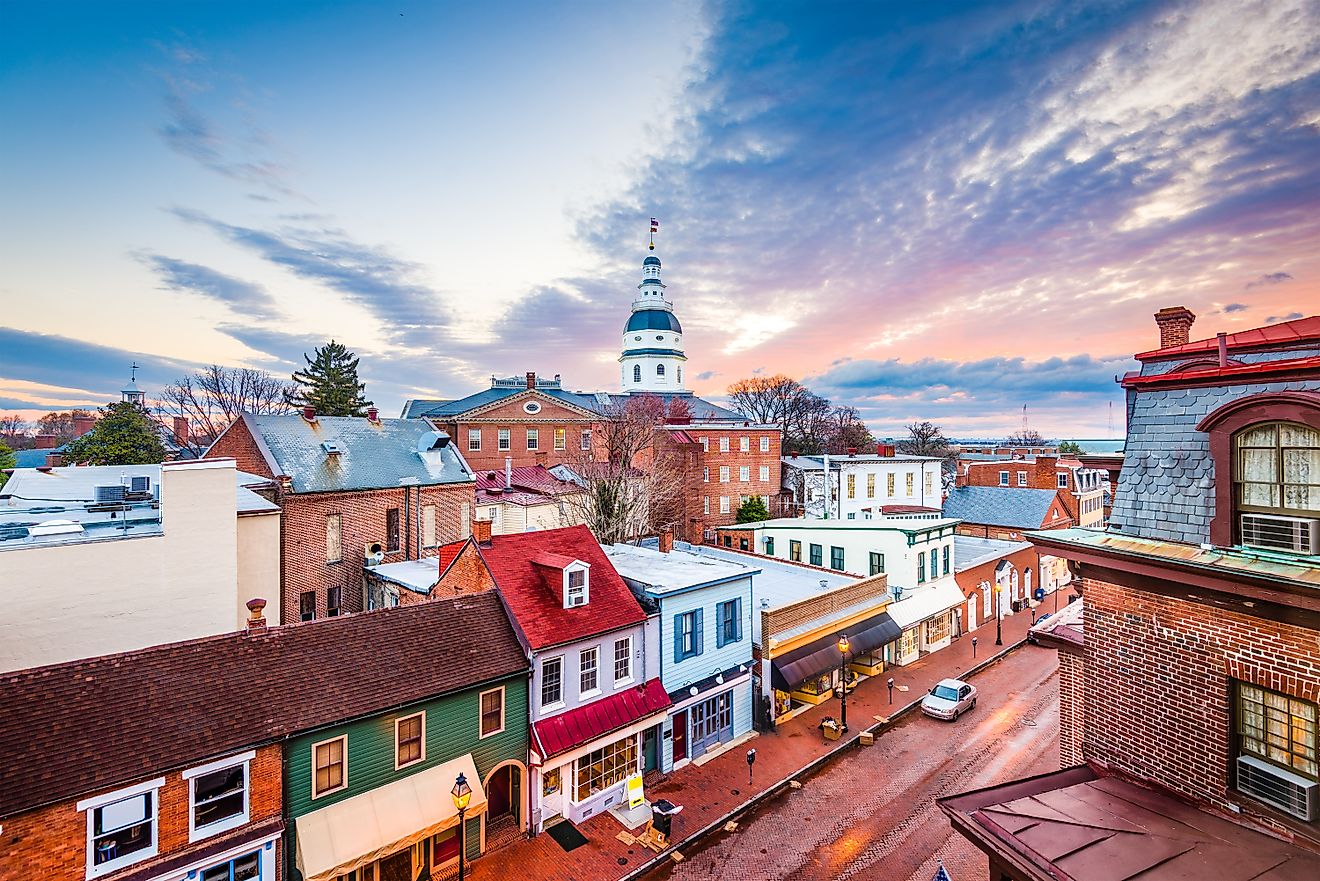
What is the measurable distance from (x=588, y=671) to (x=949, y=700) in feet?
46.5

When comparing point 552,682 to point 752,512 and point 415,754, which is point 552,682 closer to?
point 415,754

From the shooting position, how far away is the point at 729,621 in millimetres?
19578

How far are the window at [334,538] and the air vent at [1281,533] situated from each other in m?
29.4

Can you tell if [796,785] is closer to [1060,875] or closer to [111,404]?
[1060,875]

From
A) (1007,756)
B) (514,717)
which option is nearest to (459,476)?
(514,717)

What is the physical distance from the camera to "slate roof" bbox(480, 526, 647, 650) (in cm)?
1570

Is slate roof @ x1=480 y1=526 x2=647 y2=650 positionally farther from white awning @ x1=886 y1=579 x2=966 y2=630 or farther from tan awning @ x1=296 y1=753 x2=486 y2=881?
white awning @ x1=886 y1=579 x2=966 y2=630

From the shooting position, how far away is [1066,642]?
9352mm

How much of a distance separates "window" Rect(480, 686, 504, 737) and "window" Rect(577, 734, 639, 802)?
2.61m

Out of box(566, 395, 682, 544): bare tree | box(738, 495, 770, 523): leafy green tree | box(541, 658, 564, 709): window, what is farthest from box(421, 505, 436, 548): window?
box(738, 495, 770, 523): leafy green tree

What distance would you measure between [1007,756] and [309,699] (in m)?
19.9

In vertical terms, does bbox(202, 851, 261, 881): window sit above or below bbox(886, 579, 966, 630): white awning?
below

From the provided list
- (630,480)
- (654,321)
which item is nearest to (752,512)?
(630,480)

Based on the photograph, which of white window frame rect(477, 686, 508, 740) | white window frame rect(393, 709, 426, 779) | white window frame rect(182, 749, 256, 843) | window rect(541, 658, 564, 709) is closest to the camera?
white window frame rect(182, 749, 256, 843)
